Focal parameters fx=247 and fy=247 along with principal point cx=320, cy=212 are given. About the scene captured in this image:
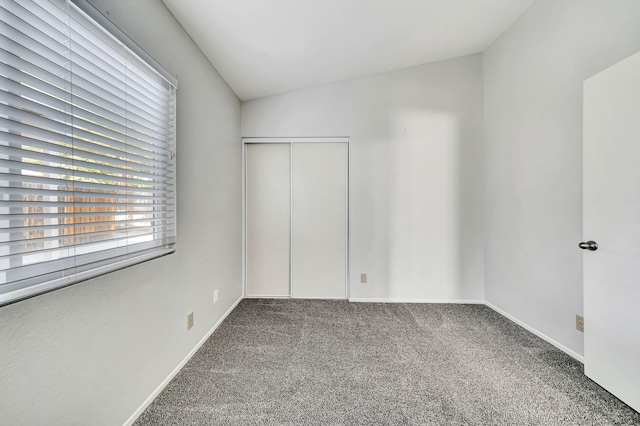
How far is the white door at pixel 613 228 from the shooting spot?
136 cm

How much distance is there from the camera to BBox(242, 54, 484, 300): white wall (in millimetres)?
2861

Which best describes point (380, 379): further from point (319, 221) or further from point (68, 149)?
point (68, 149)

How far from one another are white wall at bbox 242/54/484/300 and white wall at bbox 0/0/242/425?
1062 mm

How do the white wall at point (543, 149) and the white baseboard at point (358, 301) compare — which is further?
the white wall at point (543, 149)

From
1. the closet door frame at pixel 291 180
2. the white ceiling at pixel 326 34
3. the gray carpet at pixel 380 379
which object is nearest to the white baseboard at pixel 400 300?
the closet door frame at pixel 291 180

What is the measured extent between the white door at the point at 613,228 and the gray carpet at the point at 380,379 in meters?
0.22

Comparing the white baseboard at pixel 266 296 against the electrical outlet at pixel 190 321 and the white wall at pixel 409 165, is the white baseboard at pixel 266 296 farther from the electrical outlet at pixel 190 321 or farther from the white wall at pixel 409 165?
the electrical outlet at pixel 190 321

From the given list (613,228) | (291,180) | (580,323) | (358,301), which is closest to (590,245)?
(613,228)

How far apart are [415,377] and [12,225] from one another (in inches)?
82.6

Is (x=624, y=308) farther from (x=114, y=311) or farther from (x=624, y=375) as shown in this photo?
(x=114, y=311)

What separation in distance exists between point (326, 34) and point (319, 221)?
1.85m

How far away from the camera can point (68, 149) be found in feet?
3.10

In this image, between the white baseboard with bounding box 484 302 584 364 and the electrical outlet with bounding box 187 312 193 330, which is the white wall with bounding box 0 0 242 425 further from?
the white baseboard with bounding box 484 302 584 364

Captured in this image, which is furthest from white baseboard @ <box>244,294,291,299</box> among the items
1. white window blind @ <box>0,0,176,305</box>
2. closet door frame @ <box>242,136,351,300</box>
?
white window blind @ <box>0,0,176,305</box>
